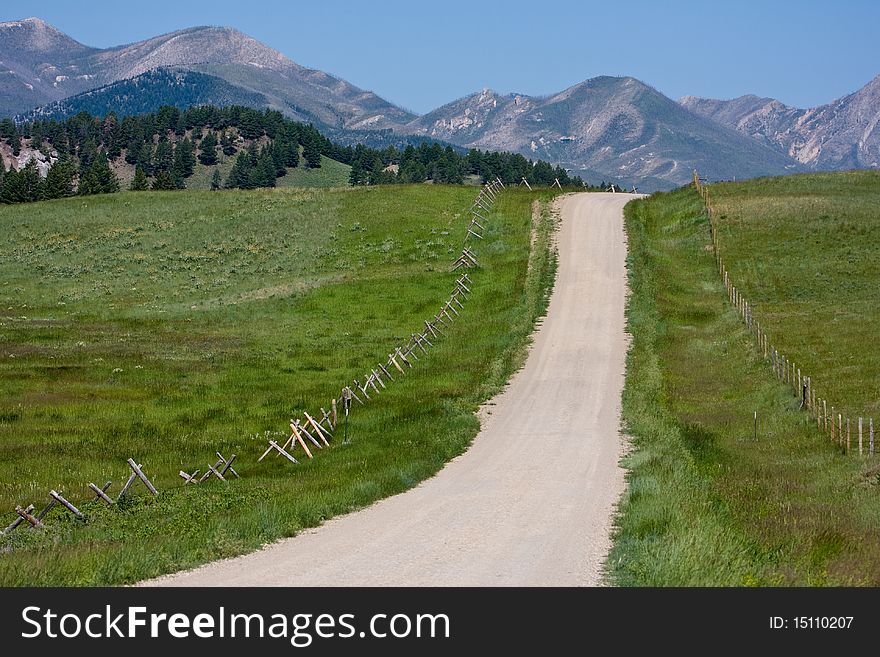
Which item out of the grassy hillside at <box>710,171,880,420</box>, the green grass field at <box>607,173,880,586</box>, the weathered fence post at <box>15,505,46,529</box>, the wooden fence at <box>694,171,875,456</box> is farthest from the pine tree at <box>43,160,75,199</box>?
the weathered fence post at <box>15,505,46,529</box>

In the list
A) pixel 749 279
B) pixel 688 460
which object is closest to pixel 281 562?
pixel 688 460

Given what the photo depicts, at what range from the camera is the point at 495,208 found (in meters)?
99.5

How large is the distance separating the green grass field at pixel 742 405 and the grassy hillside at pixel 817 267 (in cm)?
19

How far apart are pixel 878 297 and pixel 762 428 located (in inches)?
1275

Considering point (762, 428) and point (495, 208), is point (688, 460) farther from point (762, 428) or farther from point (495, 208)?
point (495, 208)

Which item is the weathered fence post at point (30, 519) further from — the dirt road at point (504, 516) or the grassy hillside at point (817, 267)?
the grassy hillside at point (817, 267)

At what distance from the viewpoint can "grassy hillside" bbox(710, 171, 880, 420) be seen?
1714 inches

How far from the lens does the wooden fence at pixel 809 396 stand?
29.1 meters

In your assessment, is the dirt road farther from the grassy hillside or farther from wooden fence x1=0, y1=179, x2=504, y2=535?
the grassy hillside

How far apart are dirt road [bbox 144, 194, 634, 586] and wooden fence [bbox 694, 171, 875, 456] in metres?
6.11

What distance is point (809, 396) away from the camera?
35094 millimetres

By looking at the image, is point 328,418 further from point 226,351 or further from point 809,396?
point 226,351

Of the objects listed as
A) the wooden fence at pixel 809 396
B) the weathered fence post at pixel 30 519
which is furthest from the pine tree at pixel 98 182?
the weathered fence post at pixel 30 519

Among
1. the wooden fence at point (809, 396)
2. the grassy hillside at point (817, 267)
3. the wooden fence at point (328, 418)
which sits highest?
the grassy hillside at point (817, 267)
